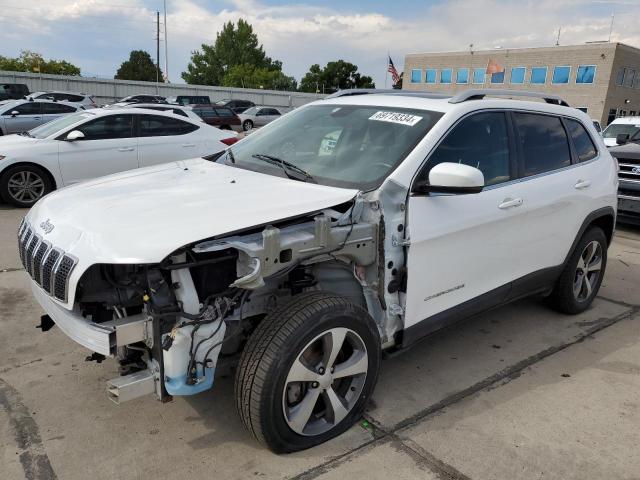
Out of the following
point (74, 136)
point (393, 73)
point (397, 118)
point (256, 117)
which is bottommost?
point (256, 117)

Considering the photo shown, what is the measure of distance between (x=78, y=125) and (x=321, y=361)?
7.28m

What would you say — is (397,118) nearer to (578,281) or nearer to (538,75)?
(578,281)

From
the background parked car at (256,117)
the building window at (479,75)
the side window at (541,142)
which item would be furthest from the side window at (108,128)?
the building window at (479,75)

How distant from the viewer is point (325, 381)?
106 inches

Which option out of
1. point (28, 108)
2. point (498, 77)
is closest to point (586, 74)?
point (498, 77)

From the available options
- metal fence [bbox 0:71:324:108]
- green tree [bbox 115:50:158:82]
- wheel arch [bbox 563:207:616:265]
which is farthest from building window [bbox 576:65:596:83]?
green tree [bbox 115:50:158:82]

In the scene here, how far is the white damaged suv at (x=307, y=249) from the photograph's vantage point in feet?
7.79

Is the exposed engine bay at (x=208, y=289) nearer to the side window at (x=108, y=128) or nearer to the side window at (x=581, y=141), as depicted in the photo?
the side window at (x=581, y=141)

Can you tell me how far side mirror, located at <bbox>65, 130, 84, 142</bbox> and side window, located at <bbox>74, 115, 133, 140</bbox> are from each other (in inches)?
6.7

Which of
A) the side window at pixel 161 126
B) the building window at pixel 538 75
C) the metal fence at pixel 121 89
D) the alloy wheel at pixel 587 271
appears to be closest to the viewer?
the alloy wheel at pixel 587 271

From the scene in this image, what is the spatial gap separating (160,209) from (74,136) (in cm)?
645

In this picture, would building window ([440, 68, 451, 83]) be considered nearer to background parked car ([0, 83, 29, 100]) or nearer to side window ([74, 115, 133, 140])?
background parked car ([0, 83, 29, 100])

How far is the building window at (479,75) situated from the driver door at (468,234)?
53.9 metres

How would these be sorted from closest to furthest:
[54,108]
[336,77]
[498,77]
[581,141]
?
[581,141] < [54,108] < [498,77] < [336,77]
